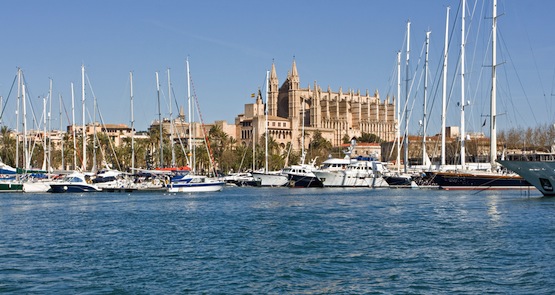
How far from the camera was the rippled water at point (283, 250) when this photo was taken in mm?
23781

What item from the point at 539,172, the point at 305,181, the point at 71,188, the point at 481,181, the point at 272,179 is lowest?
the point at 71,188

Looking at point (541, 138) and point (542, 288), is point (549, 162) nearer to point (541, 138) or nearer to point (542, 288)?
point (542, 288)

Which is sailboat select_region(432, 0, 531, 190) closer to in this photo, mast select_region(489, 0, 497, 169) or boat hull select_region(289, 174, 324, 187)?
mast select_region(489, 0, 497, 169)

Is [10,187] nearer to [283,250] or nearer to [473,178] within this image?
[473,178]

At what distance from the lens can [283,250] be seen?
3097 centimetres

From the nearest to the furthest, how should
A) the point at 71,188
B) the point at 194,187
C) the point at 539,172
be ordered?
the point at 539,172 → the point at 194,187 → the point at 71,188

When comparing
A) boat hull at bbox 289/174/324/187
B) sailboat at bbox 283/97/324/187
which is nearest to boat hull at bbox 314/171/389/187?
boat hull at bbox 289/174/324/187

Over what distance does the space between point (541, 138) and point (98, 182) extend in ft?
213

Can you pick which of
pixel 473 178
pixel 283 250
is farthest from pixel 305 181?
pixel 283 250

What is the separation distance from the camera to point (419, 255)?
2902 cm

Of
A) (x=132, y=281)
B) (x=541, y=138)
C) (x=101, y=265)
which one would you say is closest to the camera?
(x=132, y=281)

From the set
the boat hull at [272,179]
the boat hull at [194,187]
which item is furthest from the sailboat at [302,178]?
the boat hull at [194,187]

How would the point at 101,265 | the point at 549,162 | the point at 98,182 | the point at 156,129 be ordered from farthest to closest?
the point at 156,129 → the point at 98,182 → the point at 549,162 → the point at 101,265

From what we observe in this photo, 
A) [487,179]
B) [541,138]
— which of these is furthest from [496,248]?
[541,138]
